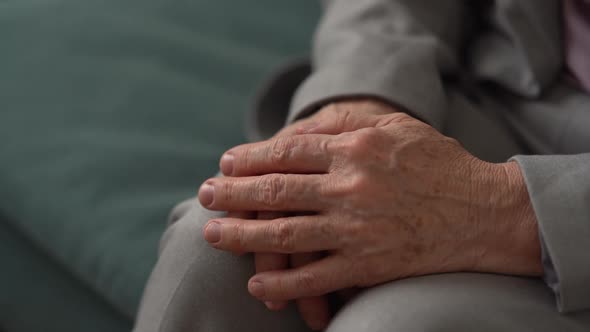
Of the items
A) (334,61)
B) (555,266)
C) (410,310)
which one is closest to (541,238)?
(555,266)

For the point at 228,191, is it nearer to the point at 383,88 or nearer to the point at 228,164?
the point at 228,164

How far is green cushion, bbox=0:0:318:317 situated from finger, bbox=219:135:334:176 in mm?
292

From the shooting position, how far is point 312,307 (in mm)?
617

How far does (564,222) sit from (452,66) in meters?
0.33

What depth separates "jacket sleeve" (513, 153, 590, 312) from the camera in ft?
1.83

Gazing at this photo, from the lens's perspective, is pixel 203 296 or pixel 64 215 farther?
pixel 64 215

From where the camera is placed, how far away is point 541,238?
0.58 metres

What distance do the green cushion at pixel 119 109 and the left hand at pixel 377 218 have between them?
0.32m

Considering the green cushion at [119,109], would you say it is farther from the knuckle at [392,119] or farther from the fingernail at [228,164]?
the knuckle at [392,119]

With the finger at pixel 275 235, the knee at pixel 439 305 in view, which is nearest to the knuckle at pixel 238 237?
the finger at pixel 275 235

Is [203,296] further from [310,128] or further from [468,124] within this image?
[468,124]

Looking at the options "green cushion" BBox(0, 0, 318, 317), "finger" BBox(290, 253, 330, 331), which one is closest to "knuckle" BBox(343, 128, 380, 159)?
"finger" BBox(290, 253, 330, 331)

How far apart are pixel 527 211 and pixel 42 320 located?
2.19 feet

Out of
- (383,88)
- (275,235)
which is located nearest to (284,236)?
(275,235)
